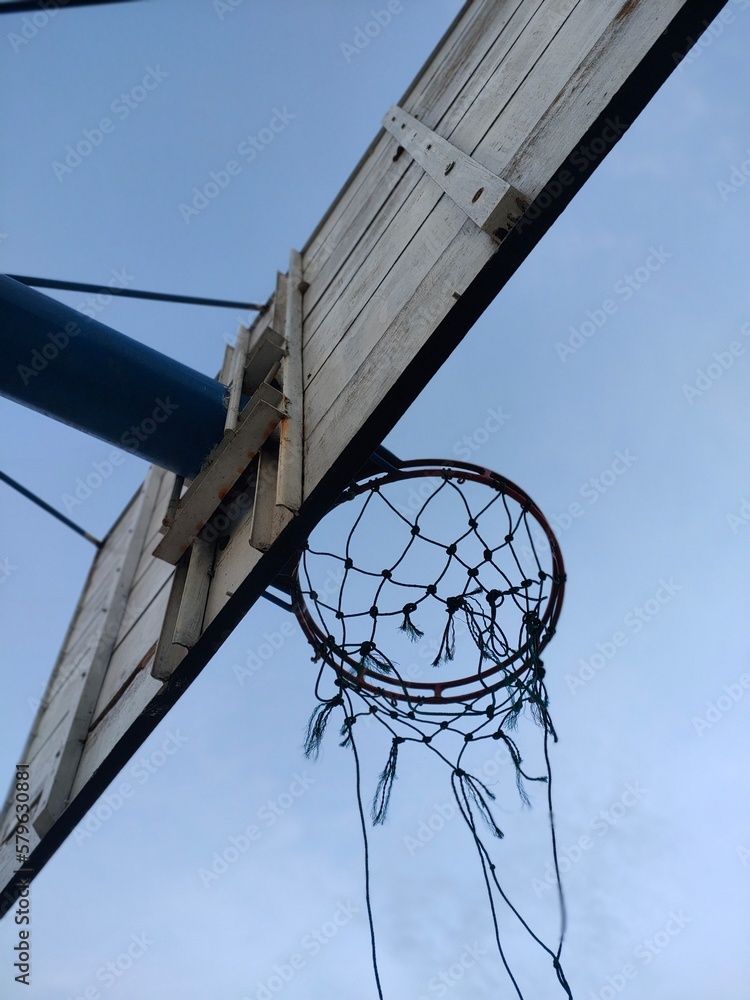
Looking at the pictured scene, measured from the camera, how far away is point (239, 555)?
154 inches

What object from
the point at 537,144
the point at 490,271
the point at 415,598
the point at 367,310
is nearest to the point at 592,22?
the point at 537,144

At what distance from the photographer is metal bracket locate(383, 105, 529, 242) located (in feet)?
11.0

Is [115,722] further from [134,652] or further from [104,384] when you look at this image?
[104,384]

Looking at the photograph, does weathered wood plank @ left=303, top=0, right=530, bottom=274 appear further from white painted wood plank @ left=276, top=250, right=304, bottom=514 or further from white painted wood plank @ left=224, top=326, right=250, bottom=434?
white painted wood plank @ left=224, top=326, right=250, bottom=434

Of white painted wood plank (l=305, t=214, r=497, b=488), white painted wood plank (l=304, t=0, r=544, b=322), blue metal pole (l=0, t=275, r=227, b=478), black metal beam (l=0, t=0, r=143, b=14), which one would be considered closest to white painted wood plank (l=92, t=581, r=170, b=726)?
blue metal pole (l=0, t=275, r=227, b=478)

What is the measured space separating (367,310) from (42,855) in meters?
3.49

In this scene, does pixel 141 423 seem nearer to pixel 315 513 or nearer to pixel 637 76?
pixel 315 513

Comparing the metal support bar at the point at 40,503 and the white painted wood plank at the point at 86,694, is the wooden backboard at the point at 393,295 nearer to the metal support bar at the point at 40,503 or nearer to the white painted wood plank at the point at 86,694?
the white painted wood plank at the point at 86,694

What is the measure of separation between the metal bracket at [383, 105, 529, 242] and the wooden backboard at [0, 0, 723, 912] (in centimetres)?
1

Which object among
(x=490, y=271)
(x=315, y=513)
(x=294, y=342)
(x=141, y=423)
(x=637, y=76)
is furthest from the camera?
(x=294, y=342)

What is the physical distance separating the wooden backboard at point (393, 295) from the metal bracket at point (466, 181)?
12 mm

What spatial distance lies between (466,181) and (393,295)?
2.17ft

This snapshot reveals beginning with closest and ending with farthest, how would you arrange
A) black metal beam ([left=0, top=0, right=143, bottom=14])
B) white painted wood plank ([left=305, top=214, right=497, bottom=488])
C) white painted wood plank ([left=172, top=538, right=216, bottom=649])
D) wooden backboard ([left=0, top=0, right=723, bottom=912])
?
black metal beam ([left=0, top=0, right=143, bottom=14]) < wooden backboard ([left=0, top=0, right=723, bottom=912]) < white painted wood plank ([left=305, top=214, right=497, bottom=488]) < white painted wood plank ([left=172, top=538, right=216, bottom=649])

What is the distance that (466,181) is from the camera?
3.95 meters
